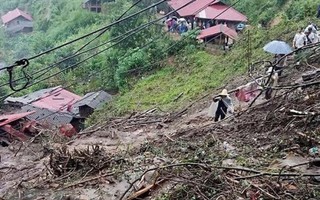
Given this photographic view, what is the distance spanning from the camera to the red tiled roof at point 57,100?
24.4 meters

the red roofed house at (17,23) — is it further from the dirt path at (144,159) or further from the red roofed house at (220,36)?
the dirt path at (144,159)

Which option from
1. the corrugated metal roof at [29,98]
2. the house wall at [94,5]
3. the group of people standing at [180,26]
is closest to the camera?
the corrugated metal roof at [29,98]

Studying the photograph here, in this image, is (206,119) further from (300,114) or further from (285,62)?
(300,114)

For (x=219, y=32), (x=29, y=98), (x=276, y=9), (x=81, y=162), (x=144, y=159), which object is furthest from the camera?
(x=29, y=98)

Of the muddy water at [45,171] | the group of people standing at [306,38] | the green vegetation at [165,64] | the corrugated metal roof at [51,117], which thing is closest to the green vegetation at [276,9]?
the green vegetation at [165,64]

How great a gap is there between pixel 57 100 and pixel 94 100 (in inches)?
128

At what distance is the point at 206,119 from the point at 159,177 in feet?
20.8

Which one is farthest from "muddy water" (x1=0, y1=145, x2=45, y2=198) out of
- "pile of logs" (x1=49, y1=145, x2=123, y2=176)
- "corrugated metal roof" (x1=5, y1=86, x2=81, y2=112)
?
"corrugated metal roof" (x1=5, y1=86, x2=81, y2=112)

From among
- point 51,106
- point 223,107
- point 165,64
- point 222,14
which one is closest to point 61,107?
point 51,106

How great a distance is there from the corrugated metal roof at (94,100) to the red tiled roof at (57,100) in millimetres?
633

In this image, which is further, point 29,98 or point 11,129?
point 29,98

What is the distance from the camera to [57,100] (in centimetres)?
2602

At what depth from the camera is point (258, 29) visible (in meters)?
23.5

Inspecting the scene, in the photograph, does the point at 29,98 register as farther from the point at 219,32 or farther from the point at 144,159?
the point at 144,159
